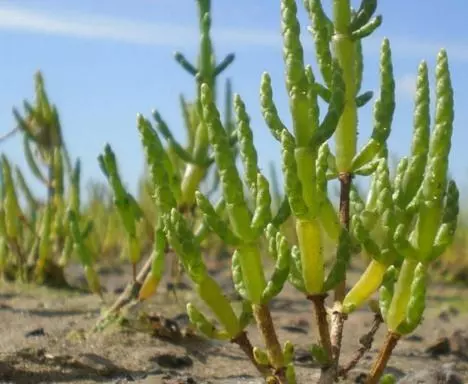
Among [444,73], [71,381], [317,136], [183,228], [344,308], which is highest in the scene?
[444,73]

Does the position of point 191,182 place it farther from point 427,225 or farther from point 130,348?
point 427,225

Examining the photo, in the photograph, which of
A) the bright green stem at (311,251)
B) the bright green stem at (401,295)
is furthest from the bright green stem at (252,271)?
the bright green stem at (401,295)

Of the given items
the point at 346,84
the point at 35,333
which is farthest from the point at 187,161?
the point at 346,84

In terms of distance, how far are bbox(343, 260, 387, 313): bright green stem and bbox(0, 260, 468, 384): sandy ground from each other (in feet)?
2.38

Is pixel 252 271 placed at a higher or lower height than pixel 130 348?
higher

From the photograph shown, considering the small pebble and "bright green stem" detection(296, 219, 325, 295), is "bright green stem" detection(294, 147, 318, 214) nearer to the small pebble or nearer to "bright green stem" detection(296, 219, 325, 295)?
"bright green stem" detection(296, 219, 325, 295)

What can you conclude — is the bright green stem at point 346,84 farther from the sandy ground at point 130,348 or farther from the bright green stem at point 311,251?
the sandy ground at point 130,348

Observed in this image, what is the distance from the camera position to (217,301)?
5.36ft

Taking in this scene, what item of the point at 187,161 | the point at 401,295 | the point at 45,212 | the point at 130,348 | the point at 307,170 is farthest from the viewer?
the point at 45,212

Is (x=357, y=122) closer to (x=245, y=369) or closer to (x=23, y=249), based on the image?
(x=245, y=369)

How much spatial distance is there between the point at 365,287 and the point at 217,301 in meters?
0.27

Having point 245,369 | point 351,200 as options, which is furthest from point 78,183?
point 351,200

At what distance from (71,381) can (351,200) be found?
0.92 metres

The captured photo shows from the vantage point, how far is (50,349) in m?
2.65
